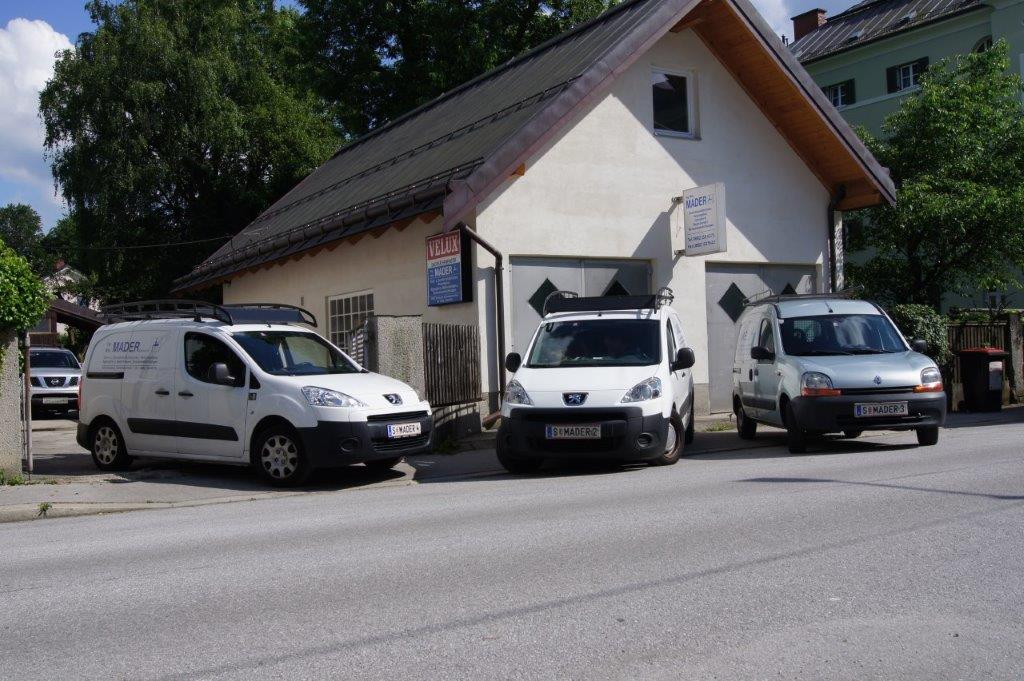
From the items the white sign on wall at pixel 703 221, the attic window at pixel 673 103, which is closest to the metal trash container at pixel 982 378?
the white sign on wall at pixel 703 221

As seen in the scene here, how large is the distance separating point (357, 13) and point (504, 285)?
20.8 m

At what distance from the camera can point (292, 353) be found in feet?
39.5

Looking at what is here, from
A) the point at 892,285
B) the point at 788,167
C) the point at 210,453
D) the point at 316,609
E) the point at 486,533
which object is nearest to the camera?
the point at 316,609

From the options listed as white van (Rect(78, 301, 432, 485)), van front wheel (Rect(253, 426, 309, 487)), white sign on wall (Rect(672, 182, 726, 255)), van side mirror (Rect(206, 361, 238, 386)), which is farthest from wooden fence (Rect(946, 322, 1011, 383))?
van side mirror (Rect(206, 361, 238, 386))

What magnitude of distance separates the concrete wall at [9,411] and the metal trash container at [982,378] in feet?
53.1

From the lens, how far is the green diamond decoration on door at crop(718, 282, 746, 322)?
18750 mm

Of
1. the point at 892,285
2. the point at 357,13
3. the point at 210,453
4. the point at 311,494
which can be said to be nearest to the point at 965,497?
the point at 311,494

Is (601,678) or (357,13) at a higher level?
(357,13)

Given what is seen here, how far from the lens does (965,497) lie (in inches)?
329

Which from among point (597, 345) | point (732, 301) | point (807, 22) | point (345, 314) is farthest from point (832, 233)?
point (807, 22)

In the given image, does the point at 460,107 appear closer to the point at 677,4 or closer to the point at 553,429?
the point at 677,4

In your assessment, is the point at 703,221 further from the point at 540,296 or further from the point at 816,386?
the point at 816,386

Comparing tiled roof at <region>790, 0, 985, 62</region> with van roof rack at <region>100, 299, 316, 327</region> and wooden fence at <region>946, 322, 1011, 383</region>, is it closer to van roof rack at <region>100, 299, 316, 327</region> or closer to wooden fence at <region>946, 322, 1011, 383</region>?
wooden fence at <region>946, 322, 1011, 383</region>

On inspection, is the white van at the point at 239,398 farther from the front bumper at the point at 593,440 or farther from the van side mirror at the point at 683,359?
the van side mirror at the point at 683,359
